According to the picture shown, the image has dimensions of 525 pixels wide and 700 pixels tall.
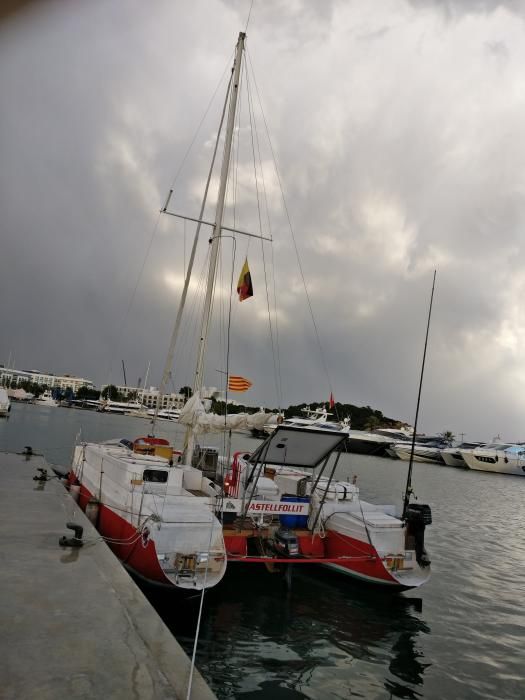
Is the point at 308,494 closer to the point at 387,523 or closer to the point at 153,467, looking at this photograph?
the point at 387,523

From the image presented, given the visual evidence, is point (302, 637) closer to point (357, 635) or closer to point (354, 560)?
point (357, 635)

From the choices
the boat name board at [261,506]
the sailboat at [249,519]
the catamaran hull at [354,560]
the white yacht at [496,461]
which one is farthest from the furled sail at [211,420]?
the white yacht at [496,461]

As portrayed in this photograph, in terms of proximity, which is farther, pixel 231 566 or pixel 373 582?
pixel 231 566

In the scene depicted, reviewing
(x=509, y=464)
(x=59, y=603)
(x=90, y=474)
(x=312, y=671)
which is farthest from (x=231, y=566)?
(x=509, y=464)

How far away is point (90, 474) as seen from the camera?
Answer: 1641 cm

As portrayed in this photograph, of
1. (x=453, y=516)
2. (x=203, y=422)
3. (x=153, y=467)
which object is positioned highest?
(x=203, y=422)

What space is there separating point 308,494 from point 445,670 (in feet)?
21.4

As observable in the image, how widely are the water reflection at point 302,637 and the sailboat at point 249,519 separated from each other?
66 cm

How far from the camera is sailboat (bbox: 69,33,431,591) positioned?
9977 mm

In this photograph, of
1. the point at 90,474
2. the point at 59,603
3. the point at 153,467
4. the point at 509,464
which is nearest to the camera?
the point at 59,603

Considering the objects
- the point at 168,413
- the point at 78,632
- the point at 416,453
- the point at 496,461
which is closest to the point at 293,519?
the point at 78,632

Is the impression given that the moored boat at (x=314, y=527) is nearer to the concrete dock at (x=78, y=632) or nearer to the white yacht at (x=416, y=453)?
the concrete dock at (x=78, y=632)

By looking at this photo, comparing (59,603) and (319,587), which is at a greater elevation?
(59,603)

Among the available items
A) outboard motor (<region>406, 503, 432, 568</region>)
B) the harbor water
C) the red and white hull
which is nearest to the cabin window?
the red and white hull
